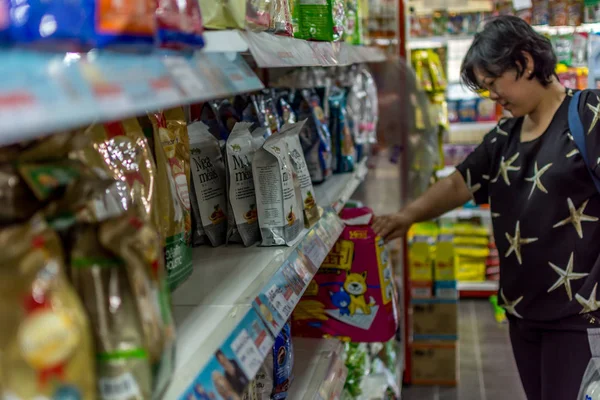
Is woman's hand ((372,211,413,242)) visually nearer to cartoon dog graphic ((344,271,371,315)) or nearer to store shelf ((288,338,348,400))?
cartoon dog graphic ((344,271,371,315))

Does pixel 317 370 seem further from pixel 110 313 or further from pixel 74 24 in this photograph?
pixel 74 24

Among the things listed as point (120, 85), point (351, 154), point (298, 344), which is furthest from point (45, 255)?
point (351, 154)

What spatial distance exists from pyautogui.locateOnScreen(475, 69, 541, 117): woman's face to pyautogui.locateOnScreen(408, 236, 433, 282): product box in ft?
6.28

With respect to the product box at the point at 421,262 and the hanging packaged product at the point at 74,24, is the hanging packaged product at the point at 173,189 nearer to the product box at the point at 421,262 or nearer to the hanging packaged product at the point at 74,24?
the hanging packaged product at the point at 74,24

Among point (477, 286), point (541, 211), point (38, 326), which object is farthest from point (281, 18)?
point (477, 286)

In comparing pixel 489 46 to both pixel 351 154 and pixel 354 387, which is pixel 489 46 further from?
pixel 354 387

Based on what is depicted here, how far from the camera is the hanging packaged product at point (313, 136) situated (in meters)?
2.28

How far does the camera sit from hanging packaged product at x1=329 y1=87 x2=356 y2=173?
253 centimetres

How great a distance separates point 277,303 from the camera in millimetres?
1176

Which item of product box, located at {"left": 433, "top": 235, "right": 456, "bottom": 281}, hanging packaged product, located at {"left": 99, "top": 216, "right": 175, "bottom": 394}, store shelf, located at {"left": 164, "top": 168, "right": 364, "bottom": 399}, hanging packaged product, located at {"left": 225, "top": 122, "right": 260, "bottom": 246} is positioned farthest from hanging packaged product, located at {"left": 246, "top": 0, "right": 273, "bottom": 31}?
product box, located at {"left": 433, "top": 235, "right": 456, "bottom": 281}

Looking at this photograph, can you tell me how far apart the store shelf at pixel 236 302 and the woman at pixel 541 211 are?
88cm

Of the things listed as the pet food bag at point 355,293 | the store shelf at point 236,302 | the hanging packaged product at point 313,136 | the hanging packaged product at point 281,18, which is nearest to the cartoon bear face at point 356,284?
the pet food bag at point 355,293

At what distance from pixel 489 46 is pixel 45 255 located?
1.91 metres

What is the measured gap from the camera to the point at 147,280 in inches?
27.8
